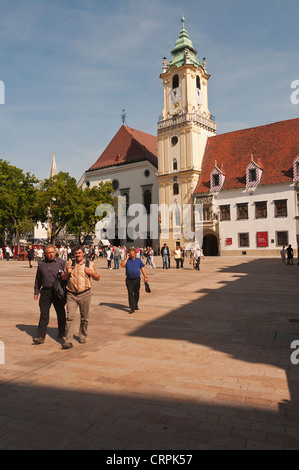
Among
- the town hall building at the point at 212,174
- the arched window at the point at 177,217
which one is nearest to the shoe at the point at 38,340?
the town hall building at the point at 212,174

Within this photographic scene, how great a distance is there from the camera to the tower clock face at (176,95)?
50.9 m

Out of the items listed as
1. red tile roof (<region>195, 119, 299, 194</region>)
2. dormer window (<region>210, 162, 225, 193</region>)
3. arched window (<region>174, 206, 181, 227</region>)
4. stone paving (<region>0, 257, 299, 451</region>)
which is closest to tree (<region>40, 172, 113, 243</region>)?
arched window (<region>174, 206, 181, 227</region>)

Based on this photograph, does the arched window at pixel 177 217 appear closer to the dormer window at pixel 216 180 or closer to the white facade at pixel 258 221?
the white facade at pixel 258 221

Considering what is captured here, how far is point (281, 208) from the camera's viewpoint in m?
40.8

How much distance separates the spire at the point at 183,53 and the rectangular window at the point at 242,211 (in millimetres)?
21458

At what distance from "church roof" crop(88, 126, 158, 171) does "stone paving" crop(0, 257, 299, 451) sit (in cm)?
5094

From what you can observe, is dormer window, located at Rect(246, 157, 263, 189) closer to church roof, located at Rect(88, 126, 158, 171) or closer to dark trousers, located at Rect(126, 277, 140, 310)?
church roof, located at Rect(88, 126, 158, 171)

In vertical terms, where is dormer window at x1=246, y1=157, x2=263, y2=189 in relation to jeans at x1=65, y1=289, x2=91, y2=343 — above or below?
above

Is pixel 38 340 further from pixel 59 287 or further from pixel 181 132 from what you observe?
pixel 181 132

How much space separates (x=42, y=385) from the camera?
475 cm

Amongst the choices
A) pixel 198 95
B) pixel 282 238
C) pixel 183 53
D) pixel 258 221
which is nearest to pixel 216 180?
pixel 258 221

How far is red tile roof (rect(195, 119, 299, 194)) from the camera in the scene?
42156mm
